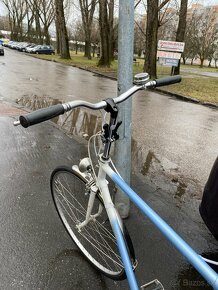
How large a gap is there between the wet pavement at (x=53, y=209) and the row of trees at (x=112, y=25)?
1040 cm

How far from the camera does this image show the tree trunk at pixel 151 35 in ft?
49.9

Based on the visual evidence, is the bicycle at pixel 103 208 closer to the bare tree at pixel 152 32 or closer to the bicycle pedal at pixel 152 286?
the bicycle pedal at pixel 152 286

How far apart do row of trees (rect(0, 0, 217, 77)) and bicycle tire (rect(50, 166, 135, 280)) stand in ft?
47.1

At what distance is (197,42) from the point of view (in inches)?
2090

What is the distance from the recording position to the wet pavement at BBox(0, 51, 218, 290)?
2.49m

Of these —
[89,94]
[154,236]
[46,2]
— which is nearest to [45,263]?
[154,236]

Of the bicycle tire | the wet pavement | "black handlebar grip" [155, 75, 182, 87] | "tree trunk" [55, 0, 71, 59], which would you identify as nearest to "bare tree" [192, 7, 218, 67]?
"tree trunk" [55, 0, 71, 59]

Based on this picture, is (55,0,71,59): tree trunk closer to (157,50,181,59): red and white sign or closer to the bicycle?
(157,50,181,59): red and white sign

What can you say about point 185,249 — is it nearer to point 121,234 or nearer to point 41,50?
point 121,234

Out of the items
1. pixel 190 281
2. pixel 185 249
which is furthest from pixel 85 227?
pixel 185 249

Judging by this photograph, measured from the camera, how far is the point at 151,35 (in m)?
15.9

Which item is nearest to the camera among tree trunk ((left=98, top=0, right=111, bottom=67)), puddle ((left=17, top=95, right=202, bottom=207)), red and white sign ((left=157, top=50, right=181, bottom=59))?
puddle ((left=17, top=95, right=202, bottom=207))

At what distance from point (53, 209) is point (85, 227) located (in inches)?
28.8

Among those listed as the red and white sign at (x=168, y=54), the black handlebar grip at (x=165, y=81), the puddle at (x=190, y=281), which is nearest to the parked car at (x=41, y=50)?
the red and white sign at (x=168, y=54)
